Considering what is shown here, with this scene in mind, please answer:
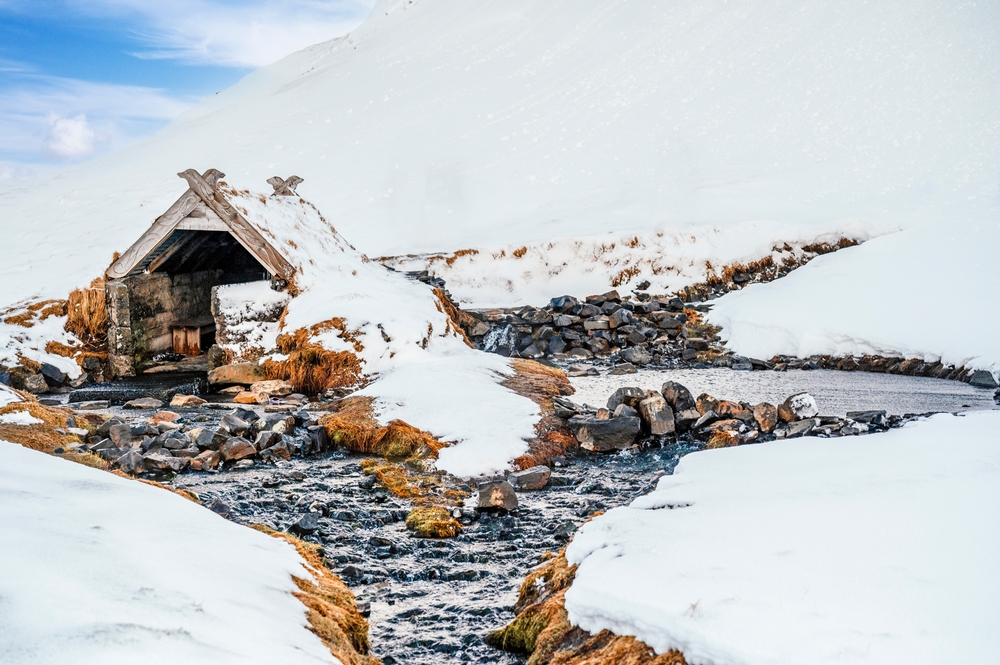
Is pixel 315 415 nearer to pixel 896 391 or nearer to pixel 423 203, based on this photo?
pixel 896 391

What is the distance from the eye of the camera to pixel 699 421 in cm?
966

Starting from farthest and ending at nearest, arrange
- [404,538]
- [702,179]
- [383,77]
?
[383,77] → [702,179] → [404,538]

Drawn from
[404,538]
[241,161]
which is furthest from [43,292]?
[241,161]

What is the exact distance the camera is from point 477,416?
9477 mm

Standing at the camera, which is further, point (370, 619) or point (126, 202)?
point (126, 202)

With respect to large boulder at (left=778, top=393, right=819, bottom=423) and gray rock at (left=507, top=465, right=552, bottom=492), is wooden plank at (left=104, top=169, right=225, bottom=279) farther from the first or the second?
large boulder at (left=778, top=393, right=819, bottom=423)

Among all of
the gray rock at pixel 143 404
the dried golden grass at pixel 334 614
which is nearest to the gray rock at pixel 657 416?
the dried golden grass at pixel 334 614

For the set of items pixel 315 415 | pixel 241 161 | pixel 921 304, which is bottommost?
pixel 315 415

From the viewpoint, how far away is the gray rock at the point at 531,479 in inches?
306

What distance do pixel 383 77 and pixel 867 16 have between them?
28.0 m

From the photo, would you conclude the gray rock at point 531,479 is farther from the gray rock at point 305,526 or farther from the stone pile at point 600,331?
the stone pile at point 600,331

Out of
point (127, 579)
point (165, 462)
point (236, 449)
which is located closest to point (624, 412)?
point (236, 449)

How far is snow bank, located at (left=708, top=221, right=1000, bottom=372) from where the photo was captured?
14.2 m

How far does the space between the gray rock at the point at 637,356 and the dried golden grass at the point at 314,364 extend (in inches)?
225
